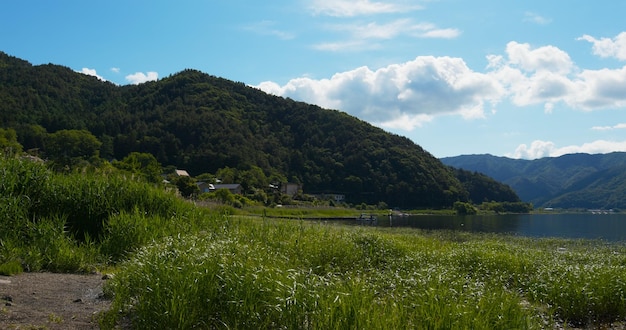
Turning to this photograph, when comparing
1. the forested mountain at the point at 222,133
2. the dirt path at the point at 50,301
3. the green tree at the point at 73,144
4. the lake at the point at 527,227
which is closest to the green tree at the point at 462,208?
the forested mountain at the point at 222,133

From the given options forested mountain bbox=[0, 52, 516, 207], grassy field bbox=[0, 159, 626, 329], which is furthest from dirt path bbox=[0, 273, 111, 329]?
forested mountain bbox=[0, 52, 516, 207]

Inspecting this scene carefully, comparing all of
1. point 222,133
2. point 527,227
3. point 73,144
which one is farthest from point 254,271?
point 222,133

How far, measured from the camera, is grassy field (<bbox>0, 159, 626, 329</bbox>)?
21.1 ft

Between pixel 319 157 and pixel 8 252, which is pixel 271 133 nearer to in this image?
pixel 319 157

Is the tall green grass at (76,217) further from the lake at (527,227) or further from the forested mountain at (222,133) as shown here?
the forested mountain at (222,133)

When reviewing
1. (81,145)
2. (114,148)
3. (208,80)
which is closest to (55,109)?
(114,148)

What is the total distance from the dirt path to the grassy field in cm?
41

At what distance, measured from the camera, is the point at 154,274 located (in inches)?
287

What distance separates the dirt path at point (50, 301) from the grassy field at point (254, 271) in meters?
0.41

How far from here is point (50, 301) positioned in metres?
7.69

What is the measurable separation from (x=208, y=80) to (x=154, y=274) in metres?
194

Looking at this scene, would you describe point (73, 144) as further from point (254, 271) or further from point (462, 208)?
point (254, 271)

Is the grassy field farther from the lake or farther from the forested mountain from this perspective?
the forested mountain

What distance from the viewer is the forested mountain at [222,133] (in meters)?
136
